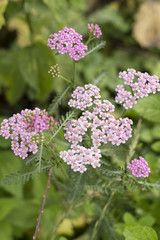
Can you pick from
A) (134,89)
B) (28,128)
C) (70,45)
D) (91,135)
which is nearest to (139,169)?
(91,135)

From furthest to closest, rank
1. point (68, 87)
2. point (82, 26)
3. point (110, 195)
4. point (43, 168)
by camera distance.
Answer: point (82, 26) < point (110, 195) < point (68, 87) < point (43, 168)

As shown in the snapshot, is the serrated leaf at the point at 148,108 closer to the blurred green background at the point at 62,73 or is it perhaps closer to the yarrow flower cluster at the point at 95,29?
the blurred green background at the point at 62,73

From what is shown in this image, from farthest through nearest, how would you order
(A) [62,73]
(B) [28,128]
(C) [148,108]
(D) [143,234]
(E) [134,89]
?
1. (A) [62,73]
2. (C) [148,108]
3. (D) [143,234]
4. (E) [134,89]
5. (B) [28,128]

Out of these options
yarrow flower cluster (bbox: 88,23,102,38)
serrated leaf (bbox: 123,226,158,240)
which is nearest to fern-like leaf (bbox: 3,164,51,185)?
serrated leaf (bbox: 123,226,158,240)

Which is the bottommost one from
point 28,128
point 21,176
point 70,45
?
point 21,176

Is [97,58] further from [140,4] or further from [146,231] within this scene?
[146,231]

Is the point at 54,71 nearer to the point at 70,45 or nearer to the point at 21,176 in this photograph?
the point at 70,45

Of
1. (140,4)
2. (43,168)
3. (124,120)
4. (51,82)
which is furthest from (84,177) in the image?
(140,4)

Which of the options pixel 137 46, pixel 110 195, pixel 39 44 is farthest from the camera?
pixel 137 46
